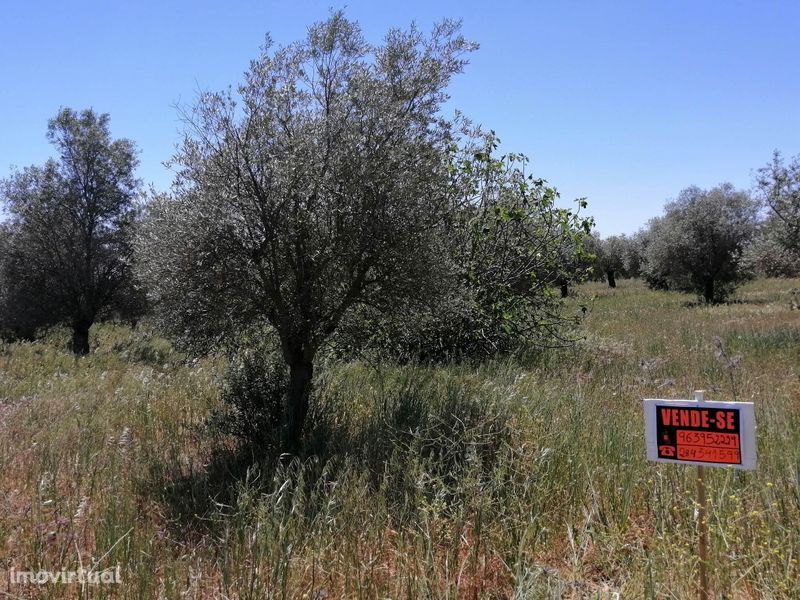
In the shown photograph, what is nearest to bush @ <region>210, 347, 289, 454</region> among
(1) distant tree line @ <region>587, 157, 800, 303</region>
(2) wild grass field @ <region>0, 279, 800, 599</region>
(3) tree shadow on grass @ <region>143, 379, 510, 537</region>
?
(3) tree shadow on grass @ <region>143, 379, 510, 537</region>

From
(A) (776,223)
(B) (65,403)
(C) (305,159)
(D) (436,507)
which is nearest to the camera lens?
(D) (436,507)

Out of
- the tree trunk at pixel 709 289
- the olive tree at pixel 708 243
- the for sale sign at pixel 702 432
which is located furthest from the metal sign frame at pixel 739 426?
the tree trunk at pixel 709 289

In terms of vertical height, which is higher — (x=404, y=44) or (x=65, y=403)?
(x=404, y=44)

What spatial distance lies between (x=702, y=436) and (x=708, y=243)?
3204 cm

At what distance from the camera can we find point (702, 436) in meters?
3.00

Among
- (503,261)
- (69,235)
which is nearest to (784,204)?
(503,261)

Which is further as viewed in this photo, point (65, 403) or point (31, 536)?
point (65, 403)

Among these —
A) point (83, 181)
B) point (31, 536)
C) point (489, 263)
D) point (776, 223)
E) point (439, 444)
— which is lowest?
point (31, 536)

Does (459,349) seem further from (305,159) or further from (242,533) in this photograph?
(242,533)

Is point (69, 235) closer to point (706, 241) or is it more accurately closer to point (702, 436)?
point (702, 436)

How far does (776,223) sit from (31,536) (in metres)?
19.1

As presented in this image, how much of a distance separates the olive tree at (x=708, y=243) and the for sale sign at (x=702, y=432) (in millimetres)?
30891

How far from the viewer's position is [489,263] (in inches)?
453

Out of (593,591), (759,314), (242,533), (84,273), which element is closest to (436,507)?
(593,591)
